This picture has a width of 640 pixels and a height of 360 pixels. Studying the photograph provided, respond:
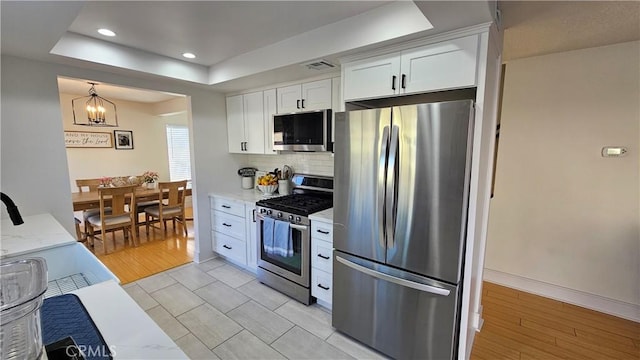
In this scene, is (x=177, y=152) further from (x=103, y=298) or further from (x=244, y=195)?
(x=103, y=298)

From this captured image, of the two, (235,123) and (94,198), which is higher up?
(235,123)

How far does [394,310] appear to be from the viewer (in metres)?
1.97

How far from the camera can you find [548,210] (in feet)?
9.33

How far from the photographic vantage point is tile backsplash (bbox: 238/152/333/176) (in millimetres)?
3303

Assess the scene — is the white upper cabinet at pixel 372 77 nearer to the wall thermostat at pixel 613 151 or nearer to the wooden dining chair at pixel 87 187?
the wall thermostat at pixel 613 151

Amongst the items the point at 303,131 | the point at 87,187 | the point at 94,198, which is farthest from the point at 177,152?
the point at 303,131

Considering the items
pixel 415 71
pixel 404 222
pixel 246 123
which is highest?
pixel 415 71

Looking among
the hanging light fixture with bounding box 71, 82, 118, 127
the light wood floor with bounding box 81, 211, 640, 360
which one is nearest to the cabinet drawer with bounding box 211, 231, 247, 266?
the light wood floor with bounding box 81, 211, 640, 360

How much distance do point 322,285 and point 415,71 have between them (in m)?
1.95

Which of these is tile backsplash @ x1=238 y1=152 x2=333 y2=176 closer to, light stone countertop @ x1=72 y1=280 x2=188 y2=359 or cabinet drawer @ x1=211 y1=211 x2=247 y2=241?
cabinet drawer @ x1=211 y1=211 x2=247 y2=241

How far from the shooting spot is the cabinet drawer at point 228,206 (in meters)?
3.35

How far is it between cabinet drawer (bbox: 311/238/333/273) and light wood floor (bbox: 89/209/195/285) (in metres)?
2.09

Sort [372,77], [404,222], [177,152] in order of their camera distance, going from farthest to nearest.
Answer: [177,152] → [372,77] → [404,222]

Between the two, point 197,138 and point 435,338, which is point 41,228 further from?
point 435,338
